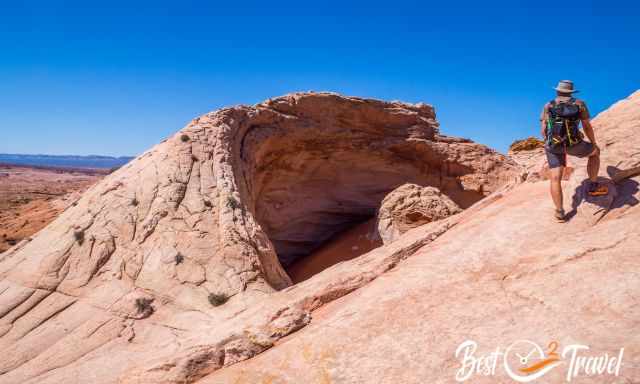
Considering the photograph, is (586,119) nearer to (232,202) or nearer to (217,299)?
(217,299)

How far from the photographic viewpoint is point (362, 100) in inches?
516

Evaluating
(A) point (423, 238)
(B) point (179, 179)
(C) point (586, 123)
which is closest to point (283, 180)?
(B) point (179, 179)

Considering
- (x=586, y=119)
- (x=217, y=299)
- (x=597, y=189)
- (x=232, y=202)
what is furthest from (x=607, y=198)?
(x=232, y=202)

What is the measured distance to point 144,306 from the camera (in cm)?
686

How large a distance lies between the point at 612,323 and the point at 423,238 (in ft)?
9.94

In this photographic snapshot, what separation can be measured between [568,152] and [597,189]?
0.58m

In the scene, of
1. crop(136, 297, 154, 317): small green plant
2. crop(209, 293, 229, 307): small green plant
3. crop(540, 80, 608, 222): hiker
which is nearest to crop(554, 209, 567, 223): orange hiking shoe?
crop(540, 80, 608, 222): hiker

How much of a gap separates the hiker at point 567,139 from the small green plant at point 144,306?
6.17 metres

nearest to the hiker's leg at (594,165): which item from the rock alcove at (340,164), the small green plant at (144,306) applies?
the small green plant at (144,306)

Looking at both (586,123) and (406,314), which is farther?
(586,123)

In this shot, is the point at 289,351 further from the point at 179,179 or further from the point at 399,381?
the point at 179,179

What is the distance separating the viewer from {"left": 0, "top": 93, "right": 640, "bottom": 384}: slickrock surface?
12.4ft

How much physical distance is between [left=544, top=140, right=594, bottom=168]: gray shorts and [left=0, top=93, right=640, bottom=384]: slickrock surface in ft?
1.71

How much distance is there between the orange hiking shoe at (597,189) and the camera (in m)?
5.31
